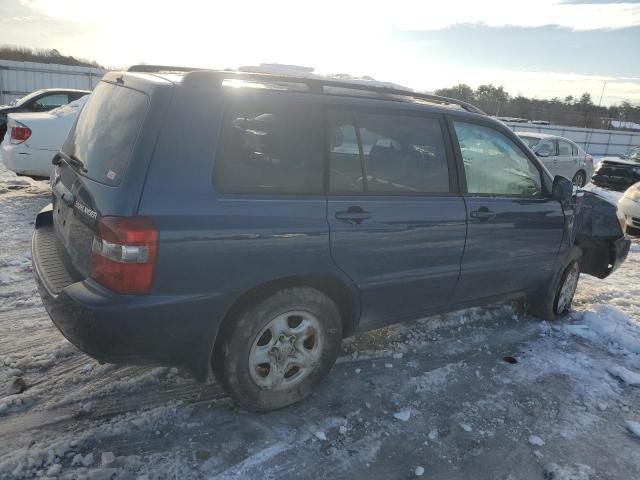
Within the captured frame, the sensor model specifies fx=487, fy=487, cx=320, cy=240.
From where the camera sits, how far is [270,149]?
8.90ft

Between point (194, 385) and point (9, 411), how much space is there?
3.38 ft

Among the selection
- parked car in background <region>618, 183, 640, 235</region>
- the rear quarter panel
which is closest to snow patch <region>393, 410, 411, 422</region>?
the rear quarter panel

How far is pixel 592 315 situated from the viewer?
4.86 meters

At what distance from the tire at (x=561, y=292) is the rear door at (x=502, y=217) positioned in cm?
33

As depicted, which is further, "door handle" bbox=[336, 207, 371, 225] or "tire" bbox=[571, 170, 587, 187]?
"tire" bbox=[571, 170, 587, 187]

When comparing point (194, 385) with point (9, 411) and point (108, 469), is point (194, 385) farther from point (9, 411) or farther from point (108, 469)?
point (9, 411)

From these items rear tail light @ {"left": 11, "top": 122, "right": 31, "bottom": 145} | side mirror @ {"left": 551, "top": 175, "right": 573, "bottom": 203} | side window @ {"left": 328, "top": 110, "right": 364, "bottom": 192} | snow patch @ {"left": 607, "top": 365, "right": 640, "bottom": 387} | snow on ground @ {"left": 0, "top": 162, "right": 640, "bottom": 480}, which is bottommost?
Answer: snow on ground @ {"left": 0, "top": 162, "right": 640, "bottom": 480}

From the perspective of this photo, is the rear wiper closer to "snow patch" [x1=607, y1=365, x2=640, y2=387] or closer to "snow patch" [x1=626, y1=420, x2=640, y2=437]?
"snow patch" [x1=626, y1=420, x2=640, y2=437]

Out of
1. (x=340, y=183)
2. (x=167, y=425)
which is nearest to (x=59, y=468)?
(x=167, y=425)

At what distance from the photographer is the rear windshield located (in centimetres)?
245

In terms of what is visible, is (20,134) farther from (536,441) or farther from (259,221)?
(536,441)

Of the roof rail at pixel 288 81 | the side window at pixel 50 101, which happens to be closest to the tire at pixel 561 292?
the roof rail at pixel 288 81

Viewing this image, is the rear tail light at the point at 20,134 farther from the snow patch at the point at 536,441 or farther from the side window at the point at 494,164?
the snow patch at the point at 536,441

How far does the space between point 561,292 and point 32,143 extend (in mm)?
7665
